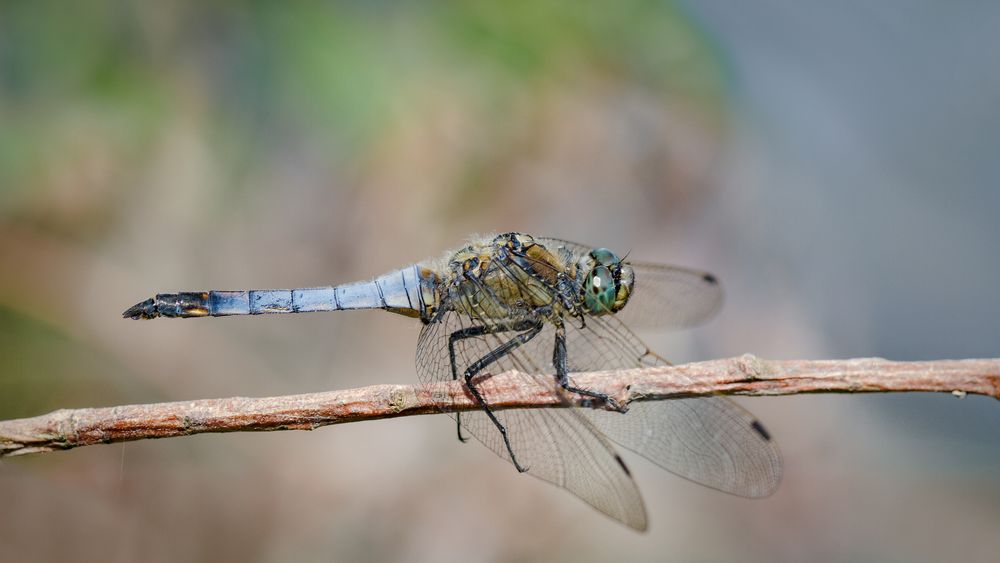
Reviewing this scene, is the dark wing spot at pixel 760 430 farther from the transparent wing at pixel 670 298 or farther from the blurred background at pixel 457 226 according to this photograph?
the blurred background at pixel 457 226

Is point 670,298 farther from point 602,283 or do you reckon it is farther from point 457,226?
point 457,226

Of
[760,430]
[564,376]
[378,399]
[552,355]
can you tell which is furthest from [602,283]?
[378,399]

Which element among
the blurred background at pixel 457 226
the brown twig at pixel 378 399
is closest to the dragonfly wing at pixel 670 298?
the blurred background at pixel 457 226

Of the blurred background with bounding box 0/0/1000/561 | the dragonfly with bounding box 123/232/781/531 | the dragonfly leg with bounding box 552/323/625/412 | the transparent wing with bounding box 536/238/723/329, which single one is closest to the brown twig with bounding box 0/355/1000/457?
the dragonfly leg with bounding box 552/323/625/412

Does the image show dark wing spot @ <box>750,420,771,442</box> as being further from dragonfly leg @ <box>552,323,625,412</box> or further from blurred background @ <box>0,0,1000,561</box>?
blurred background @ <box>0,0,1000,561</box>

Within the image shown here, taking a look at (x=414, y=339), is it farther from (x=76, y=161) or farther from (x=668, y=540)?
(x=76, y=161)

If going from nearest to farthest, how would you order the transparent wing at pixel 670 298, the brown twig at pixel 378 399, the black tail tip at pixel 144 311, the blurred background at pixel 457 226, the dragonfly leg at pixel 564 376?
the brown twig at pixel 378 399 < the dragonfly leg at pixel 564 376 < the black tail tip at pixel 144 311 < the transparent wing at pixel 670 298 < the blurred background at pixel 457 226
